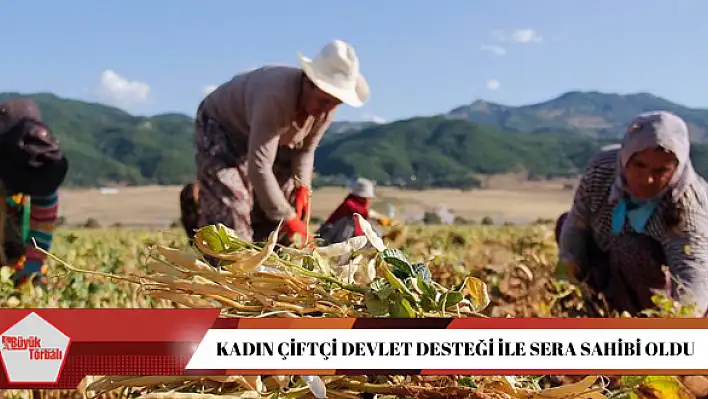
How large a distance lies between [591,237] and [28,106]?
2.85 m

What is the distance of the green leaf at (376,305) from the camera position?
3.09 ft

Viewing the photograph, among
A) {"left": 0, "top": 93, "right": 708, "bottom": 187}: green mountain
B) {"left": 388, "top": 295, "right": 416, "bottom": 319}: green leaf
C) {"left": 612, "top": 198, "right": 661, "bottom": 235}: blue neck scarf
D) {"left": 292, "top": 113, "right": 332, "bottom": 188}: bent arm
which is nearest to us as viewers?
{"left": 388, "top": 295, "right": 416, "bottom": 319}: green leaf

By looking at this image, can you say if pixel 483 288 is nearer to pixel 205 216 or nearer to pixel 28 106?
pixel 205 216

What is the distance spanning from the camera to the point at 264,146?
3.23 meters

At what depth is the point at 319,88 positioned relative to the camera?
126 inches

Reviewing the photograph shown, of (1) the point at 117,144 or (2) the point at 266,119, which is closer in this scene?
(2) the point at 266,119

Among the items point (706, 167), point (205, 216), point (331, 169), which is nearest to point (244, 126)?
point (205, 216)

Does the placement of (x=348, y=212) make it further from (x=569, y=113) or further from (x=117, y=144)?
(x=569, y=113)

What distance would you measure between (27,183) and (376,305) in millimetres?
3329

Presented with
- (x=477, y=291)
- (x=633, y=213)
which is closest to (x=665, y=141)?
(x=633, y=213)

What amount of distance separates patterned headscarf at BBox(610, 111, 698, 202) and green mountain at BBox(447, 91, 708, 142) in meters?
134

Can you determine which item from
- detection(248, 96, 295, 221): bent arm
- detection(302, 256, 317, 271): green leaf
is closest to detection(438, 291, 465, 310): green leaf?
detection(302, 256, 317, 271): green leaf

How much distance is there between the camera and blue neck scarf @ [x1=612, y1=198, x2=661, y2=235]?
293cm

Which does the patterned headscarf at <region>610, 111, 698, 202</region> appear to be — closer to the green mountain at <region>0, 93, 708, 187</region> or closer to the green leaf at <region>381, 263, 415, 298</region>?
the green leaf at <region>381, 263, 415, 298</region>
